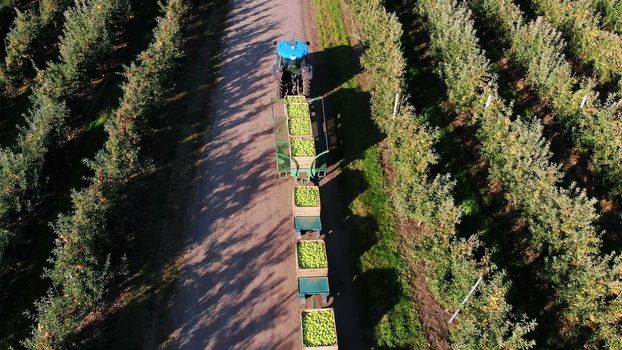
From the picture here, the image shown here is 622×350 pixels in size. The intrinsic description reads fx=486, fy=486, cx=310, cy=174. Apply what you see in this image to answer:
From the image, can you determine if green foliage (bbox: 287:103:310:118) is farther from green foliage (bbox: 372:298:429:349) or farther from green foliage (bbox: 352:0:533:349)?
green foliage (bbox: 372:298:429:349)

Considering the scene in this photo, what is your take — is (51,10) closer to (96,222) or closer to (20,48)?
(20,48)


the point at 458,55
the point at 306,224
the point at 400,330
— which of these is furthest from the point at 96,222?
the point at 458,55

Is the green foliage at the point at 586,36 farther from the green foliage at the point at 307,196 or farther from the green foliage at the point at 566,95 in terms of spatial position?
the green foliage at the point at 307,196

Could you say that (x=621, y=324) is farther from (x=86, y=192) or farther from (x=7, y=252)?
(x=7, y=252)

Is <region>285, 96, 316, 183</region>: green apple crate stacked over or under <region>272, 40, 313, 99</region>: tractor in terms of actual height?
under

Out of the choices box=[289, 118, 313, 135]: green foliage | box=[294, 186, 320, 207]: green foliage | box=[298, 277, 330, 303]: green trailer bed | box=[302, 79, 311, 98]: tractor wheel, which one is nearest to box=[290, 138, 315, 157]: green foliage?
box=[289, 118, 313, 135]: green foliage

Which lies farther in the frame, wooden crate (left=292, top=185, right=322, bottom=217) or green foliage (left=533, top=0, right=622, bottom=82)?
green foliage (left=533, top=0, right=622, bottom=82)

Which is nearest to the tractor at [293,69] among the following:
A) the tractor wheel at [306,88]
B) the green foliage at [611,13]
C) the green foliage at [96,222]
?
the tractor wheel at [306,88]

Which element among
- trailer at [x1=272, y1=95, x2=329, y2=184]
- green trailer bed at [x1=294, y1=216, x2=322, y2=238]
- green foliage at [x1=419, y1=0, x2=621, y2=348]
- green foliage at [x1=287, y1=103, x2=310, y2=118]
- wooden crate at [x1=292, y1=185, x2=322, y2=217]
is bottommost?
green foliage at [x1=419, y1=0, x2=621, y2=348]
